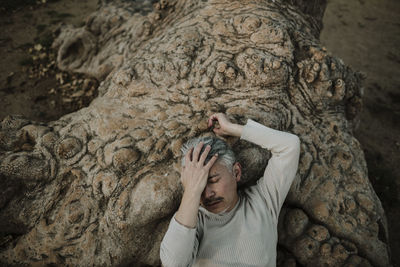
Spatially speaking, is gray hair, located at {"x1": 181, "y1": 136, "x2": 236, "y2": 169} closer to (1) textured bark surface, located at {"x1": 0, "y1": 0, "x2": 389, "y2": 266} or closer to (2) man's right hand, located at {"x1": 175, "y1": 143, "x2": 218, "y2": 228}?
(2) man's right hand, located at {"x1": 175, "y1": 143, "x2": 218, "y2": 228}

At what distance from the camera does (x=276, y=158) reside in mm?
1649

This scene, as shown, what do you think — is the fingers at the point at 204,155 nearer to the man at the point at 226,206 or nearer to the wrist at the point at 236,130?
the man at the point at 226,206

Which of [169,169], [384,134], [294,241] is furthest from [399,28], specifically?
[169,169]

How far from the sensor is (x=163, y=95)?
2.07 metres

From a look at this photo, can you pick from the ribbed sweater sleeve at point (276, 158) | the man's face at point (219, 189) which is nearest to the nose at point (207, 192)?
the man's face at point (219, 189)

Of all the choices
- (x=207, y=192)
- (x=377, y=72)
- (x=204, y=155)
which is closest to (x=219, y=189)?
(x=207, y=192)

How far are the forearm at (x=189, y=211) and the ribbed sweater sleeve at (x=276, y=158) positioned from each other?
507 millimetres

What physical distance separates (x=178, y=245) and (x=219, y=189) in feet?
1.15

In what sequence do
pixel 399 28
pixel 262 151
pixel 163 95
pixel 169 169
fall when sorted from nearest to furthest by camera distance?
pixel 169 169 < pixel 262 151 < pixel 163 95 < pixel 399 28

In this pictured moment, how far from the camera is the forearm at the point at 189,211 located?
4.45 ft

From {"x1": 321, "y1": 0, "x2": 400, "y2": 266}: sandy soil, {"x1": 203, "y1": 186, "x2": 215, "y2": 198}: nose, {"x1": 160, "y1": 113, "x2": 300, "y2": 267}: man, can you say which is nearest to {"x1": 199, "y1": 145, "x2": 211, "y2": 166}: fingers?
{"x1": 160, "y1": 113, "x2": 300, "y2": 267}: man

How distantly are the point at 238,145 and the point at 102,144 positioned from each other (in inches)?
36.4

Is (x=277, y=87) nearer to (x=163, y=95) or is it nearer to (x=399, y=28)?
(x=163, y=95)

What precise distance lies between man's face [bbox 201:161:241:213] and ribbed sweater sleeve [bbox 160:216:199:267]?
19 centimetres
